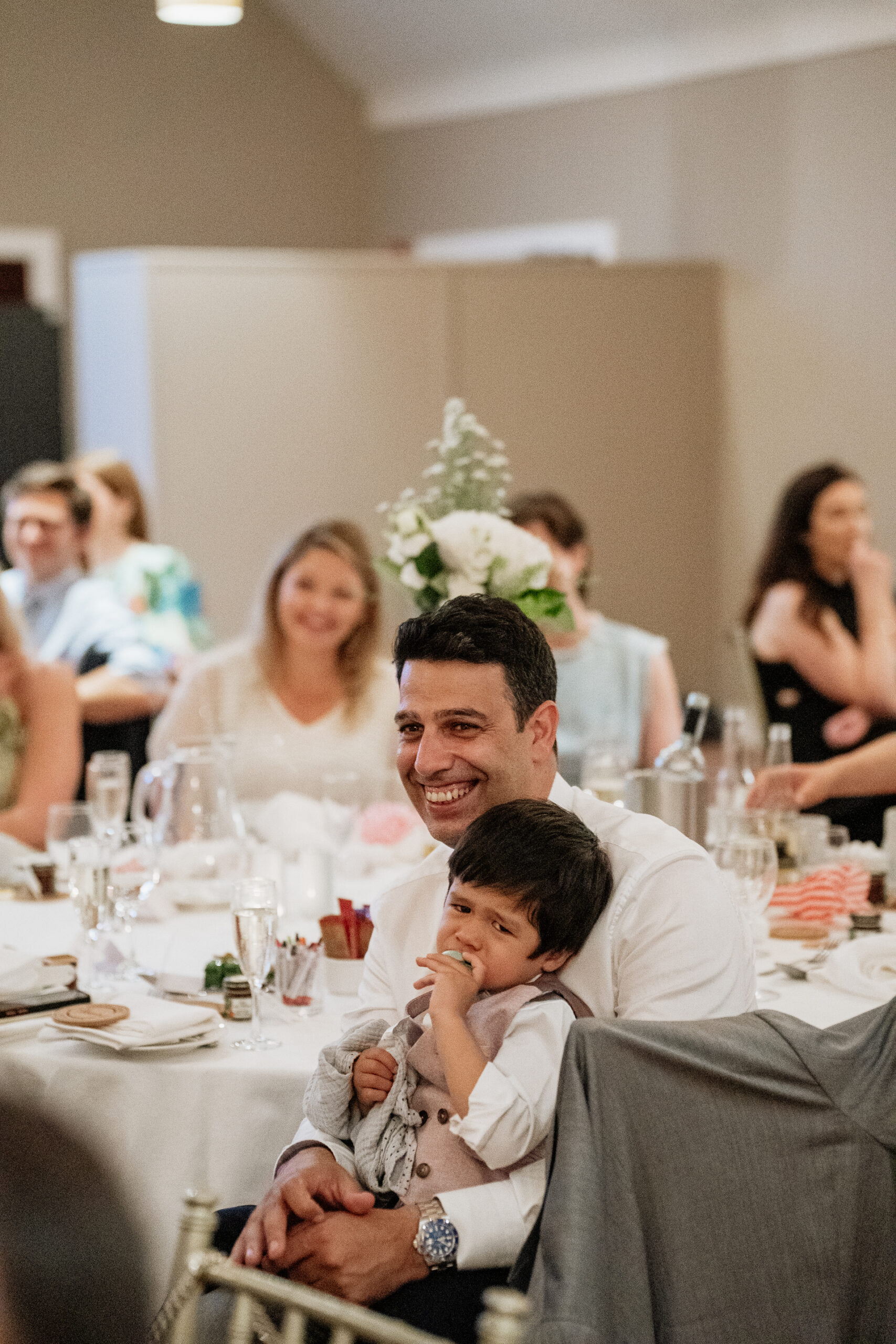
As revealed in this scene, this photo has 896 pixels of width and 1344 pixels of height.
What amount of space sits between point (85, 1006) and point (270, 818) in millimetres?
930

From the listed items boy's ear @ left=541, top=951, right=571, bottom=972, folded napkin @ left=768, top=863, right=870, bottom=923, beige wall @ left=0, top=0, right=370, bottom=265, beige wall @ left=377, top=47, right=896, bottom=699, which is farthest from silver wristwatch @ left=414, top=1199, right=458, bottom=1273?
beige wall @ left=0, top=0, right=370, bottom=265

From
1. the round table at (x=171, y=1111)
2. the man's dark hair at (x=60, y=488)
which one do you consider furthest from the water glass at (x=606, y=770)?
the man's dark hair at (x=60, y=488)

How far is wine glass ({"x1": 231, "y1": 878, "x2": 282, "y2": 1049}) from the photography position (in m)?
2.01

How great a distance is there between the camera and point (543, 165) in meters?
7.12

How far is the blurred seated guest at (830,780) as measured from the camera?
2971 mm

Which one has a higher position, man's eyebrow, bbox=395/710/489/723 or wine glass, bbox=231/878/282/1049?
man's eyebrow, bbox=395/710/489/723

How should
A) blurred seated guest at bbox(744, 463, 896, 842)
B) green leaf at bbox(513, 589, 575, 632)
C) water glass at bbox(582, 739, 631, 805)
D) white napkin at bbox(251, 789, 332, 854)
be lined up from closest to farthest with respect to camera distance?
green leaf at bbox(513, 589, 575, 632) < white napkin at bbox(251, 789, 332, 854) < water glass at bbox(582, 739, 631, 805) < blurred seated guest at bbox(744, 463, 896, 842)

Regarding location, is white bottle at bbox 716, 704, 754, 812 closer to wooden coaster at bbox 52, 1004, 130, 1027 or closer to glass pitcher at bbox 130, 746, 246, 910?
glass pitcher at bbox 130, 746, 246, 910

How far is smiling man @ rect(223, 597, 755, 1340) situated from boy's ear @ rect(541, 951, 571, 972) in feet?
0.08

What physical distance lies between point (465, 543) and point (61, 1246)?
128 centimetres

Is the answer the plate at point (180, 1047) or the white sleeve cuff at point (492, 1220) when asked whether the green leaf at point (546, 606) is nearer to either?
the plate at point (180, 1047)

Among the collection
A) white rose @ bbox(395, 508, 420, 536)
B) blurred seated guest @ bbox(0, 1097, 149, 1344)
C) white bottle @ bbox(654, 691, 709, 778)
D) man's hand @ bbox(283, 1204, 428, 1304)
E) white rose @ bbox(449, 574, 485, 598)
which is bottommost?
blurred seated guest @ bbox(0, 1097, 149, 1344)

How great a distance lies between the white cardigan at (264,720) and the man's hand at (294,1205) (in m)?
2.02

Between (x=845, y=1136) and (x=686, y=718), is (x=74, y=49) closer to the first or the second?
(x=686, y=718)
